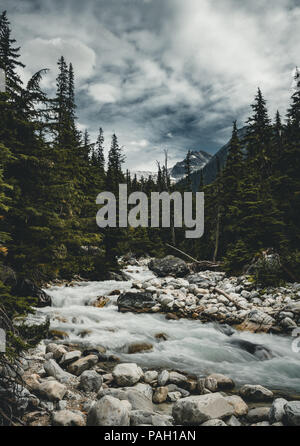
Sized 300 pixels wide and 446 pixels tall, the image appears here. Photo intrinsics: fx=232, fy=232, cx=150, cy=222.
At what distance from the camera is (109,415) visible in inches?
128

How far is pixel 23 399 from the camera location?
11.4 ft

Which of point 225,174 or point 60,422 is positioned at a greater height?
point 225,174

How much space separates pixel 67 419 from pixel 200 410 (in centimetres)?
196

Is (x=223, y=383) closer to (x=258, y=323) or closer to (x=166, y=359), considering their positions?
(x=166, y=359)

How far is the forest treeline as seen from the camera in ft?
23.7

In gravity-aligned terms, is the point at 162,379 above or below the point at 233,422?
below

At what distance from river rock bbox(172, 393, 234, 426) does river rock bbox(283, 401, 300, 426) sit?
772 mm

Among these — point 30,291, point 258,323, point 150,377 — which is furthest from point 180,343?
point 30,291

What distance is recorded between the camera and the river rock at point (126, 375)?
15.6 feet

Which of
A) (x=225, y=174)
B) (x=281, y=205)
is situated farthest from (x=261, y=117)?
(x=281, y=205)

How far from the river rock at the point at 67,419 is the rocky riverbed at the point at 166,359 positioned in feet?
0.05
